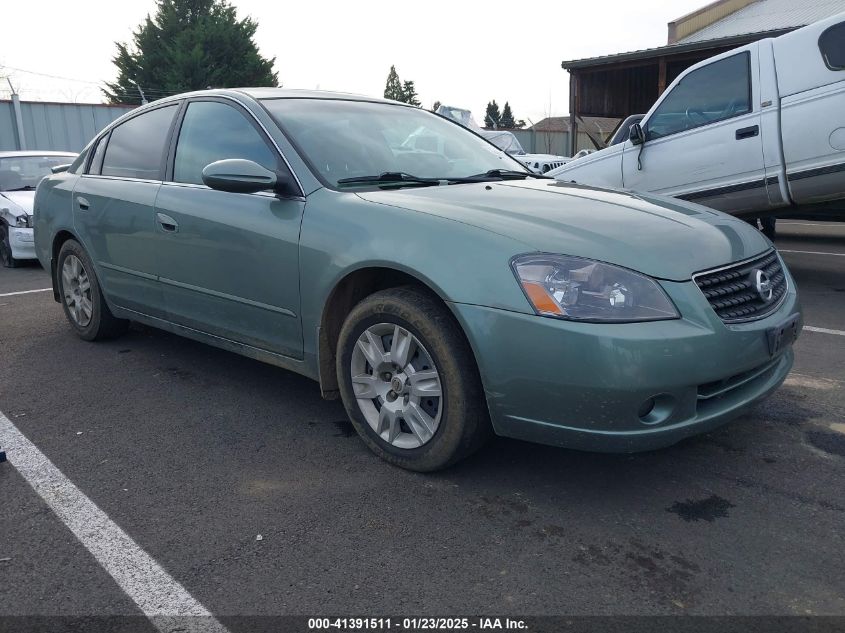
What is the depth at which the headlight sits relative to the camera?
2578mm

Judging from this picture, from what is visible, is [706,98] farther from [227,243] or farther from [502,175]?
[227,243]

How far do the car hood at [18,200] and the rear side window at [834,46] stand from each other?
8198 millimetres

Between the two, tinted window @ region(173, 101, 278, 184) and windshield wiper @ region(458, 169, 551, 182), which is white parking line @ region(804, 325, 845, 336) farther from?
tinted window @ region(173, 101, 278, 184)

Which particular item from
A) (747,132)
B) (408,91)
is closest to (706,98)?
(747,132)

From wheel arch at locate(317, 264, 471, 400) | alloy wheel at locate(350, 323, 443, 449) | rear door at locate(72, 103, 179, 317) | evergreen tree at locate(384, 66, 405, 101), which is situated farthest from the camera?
evergreen tree at locate(384, 66, 405, 101)

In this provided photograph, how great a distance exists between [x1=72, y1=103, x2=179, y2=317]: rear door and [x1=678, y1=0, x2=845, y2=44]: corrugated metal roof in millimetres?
21326

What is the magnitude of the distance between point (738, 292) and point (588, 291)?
2.21 ft

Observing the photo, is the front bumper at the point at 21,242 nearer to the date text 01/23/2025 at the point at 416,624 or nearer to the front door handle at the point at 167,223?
the front door handle at the point at 167,223

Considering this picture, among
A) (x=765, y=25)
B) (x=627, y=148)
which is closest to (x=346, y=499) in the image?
(x=627, y=148)

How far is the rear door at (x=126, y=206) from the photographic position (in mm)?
4215

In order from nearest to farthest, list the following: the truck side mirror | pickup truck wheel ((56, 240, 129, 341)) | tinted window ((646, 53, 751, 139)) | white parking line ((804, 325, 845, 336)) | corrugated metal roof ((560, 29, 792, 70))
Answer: pickup truck wheel ((56, 240, 129, 341))
white parking line ((804, 325, 845, 336))
tinted window ((646, 53, 751, 139))
the truck side mirror
corrugated metal roof ((560, 29, 792, 70))

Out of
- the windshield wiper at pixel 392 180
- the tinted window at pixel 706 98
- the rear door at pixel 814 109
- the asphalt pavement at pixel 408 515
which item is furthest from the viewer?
the tinted window at pixel 706 98

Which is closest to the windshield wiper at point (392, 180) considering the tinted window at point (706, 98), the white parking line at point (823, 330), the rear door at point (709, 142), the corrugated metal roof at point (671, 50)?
the white parking line at point (823, 330)

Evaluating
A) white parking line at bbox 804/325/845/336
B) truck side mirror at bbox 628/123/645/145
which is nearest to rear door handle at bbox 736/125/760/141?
truck side mirror at bbox 628/123/645/145
